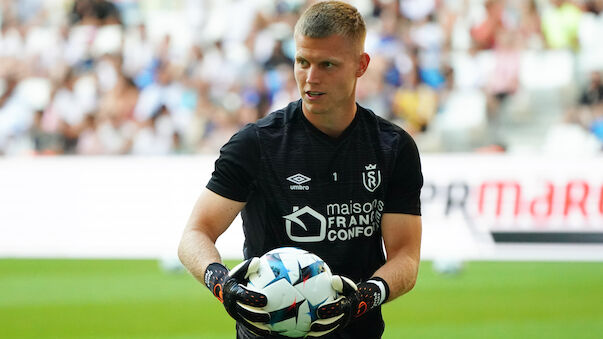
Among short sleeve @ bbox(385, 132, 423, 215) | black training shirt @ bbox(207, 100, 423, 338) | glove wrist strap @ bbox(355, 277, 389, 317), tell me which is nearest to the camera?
glove wrist strap @ bbox(355, 277, 389, 317)

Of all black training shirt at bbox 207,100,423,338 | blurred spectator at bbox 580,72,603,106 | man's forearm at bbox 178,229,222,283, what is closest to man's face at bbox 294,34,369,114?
black training shirt at bbox 207,100,423,338

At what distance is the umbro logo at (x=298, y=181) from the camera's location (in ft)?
13.0

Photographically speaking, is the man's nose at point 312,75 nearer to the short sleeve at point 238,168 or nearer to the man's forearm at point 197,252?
the short sleeve at point 238,168

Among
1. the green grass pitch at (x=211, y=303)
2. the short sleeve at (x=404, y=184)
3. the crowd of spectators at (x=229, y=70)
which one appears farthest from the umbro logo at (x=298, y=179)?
the crowd of spectators at (x=229, y=70)

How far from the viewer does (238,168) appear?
154 inches

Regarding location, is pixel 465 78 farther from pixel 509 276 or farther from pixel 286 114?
pixel 286 114

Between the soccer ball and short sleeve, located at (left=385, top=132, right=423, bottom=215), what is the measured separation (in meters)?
0.66

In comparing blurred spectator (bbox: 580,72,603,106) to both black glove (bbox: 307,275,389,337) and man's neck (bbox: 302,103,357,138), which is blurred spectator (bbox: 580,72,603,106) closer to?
man's neck (bbox: 302,103,357,138)

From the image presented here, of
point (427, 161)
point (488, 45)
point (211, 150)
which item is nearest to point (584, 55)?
point (488, 45)

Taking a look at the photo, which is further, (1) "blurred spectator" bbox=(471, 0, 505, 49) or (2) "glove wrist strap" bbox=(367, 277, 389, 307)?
(1) "blurred spectator" bbox=(471, 0, 505, 49)

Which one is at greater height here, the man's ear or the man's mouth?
the man's ear

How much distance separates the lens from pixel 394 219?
4.09 m

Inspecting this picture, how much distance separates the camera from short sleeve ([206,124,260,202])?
3910 mm

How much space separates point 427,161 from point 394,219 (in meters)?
7.99
